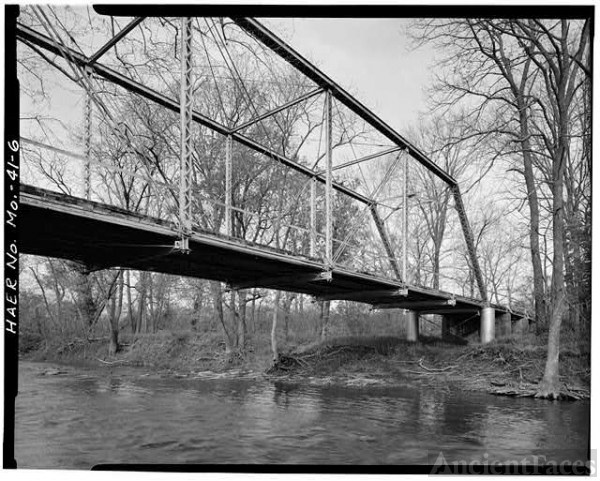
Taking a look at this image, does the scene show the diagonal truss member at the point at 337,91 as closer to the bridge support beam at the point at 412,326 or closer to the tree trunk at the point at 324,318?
the bridge support beam at the point at 412,326

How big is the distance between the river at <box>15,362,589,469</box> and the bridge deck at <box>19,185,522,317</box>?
7.29ft

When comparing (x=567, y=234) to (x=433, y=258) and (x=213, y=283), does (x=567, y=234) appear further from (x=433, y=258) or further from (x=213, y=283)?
(x=213, y=283)

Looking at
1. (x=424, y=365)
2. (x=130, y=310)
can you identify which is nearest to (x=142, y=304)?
(x=130, y=310)

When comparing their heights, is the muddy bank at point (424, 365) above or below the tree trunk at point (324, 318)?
below

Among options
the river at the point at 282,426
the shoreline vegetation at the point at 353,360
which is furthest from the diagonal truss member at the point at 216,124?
the shoreline vegetation at the point at 353,360

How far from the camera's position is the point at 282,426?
7.36m

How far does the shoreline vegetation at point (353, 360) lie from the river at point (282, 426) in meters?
1.01

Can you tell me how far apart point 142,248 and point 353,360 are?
10.0 m

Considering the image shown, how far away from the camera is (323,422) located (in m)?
7.71

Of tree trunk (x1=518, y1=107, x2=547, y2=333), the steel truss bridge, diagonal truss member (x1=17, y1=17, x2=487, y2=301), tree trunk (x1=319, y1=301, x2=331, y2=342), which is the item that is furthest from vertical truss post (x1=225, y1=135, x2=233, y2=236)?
tree trunk (x1=319, y1=301, x2=331, y2=342)

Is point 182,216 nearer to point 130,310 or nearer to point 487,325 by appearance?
point 487,325

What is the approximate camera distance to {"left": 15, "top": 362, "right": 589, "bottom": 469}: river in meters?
5.41

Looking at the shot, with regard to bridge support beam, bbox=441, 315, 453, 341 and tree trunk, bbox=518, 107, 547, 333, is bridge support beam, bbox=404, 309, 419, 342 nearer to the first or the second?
bridge support beam, bbox=441, 315, 453, 341

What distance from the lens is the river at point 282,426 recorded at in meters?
5.41
